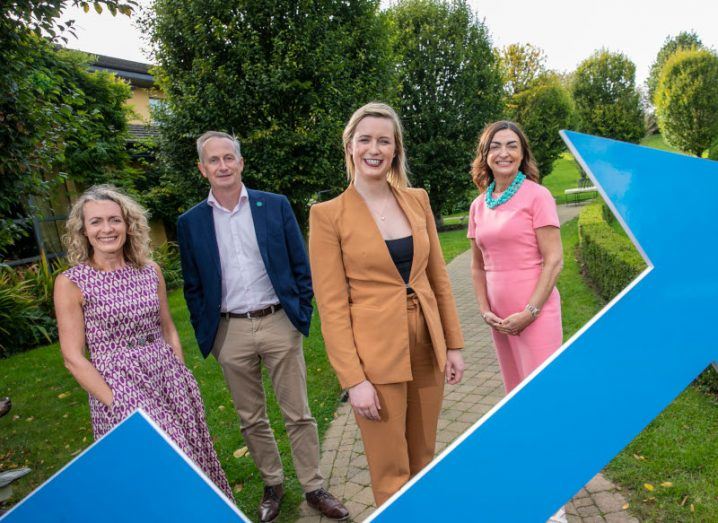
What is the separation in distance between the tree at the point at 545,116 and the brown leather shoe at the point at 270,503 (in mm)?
27097

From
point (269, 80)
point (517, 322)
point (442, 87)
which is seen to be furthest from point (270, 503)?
point (442, 87)

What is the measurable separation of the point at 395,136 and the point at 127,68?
2081 centimetres

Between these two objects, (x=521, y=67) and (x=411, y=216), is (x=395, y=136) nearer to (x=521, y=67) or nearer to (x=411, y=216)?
(x=411, y=216)

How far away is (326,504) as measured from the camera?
11.3 ft

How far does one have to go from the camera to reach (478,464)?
4.09 feet

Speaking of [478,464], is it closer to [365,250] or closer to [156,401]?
[365,250]

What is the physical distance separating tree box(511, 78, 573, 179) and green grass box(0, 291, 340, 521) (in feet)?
77.4

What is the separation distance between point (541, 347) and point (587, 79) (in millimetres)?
31807

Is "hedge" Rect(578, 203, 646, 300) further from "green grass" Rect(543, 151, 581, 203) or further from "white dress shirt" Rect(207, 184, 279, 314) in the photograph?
"green grass" Rect(543, 151, 581, 203)

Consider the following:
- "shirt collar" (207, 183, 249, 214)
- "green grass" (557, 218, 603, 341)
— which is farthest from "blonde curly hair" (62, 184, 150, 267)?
"green grass" (557, 218, 603, 341)

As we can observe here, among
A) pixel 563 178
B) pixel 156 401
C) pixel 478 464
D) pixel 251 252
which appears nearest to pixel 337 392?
pixel 251 252

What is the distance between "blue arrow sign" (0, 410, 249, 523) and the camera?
3.93 ft

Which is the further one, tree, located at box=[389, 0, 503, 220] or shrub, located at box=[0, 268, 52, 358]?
tree, located at box=[389, 0, 503, 220]

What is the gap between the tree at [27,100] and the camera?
11.5 feet
